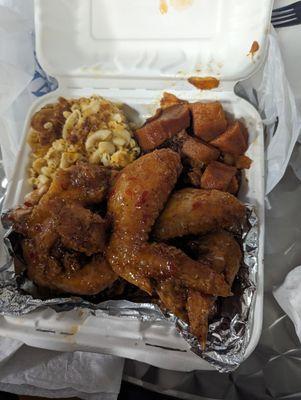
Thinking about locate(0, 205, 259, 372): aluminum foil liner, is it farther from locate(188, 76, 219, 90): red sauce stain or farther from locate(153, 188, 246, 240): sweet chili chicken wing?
locate(188, 76, 219, 90): red sauce stain

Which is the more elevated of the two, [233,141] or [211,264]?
[233,141]

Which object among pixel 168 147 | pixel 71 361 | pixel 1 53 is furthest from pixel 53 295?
pixel 1 53

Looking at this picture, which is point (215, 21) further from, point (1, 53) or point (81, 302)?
point (81, 302)

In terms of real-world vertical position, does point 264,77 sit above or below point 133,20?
below

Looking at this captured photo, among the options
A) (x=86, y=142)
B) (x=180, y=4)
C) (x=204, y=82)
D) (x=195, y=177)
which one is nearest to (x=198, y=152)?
(x=195, y=177)

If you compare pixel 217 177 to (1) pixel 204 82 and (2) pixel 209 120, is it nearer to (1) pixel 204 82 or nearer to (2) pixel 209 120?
(2) pixel 209 120

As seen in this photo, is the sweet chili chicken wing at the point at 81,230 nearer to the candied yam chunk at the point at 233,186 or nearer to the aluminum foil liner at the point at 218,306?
the aluminum foil liner at the point at 218,306
